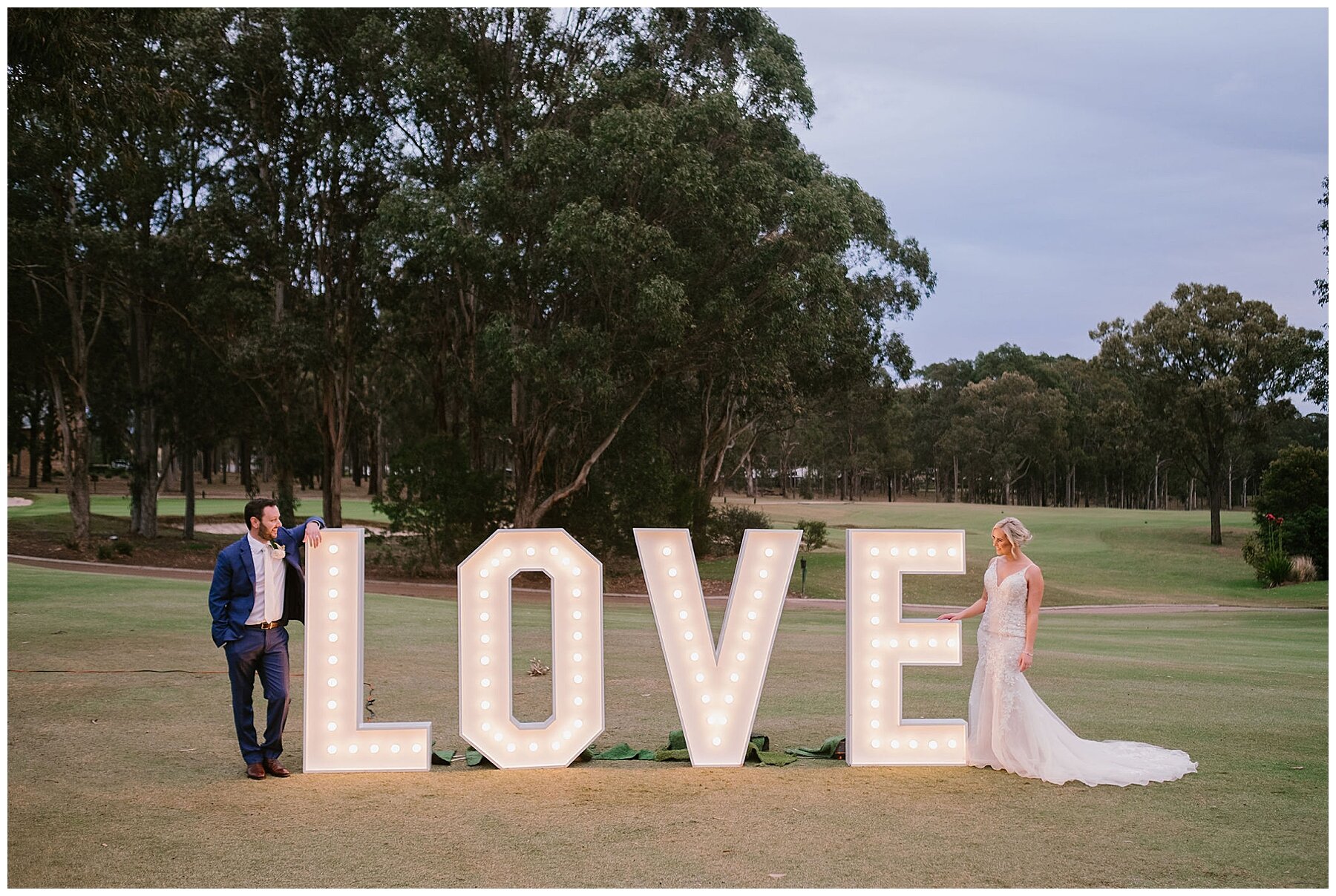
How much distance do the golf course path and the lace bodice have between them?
2018cm

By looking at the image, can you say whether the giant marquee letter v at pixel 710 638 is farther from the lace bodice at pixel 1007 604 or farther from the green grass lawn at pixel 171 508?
the green grass lawn at pixel 171 508

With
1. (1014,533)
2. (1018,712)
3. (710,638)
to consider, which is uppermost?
(1014,533)

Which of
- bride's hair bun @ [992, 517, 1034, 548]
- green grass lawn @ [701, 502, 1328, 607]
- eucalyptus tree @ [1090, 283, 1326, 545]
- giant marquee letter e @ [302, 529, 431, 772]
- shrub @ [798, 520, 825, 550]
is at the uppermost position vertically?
eucalyptus tree @ [1090, 283, 1326, 545]

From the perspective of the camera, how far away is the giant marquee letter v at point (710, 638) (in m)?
9.22

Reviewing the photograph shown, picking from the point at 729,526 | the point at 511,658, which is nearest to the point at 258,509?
the point at 511,658

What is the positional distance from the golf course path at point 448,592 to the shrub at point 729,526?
10.4 m

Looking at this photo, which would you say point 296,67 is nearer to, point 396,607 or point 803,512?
point 396,607

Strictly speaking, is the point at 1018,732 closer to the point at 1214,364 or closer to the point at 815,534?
the point at 815,534

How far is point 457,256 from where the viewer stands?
28.7 metres

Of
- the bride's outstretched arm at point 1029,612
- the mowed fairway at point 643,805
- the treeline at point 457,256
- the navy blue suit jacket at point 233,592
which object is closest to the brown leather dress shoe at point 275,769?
the mowed fairway at point 643,805

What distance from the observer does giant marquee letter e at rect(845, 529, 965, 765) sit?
9.34m

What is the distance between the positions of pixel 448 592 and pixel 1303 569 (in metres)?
27.7

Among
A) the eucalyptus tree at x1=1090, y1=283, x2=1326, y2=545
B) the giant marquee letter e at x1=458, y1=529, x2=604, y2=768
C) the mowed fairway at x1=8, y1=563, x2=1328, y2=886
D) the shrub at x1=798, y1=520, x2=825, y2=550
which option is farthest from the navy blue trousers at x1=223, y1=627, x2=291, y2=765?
the eucalyptus tree at x1=1090, y1=283, x2=1326, y2=545

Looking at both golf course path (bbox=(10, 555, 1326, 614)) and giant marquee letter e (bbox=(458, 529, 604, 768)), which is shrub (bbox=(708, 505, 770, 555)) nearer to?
golf course path (bbox=(10, 555, 1326, 614))
